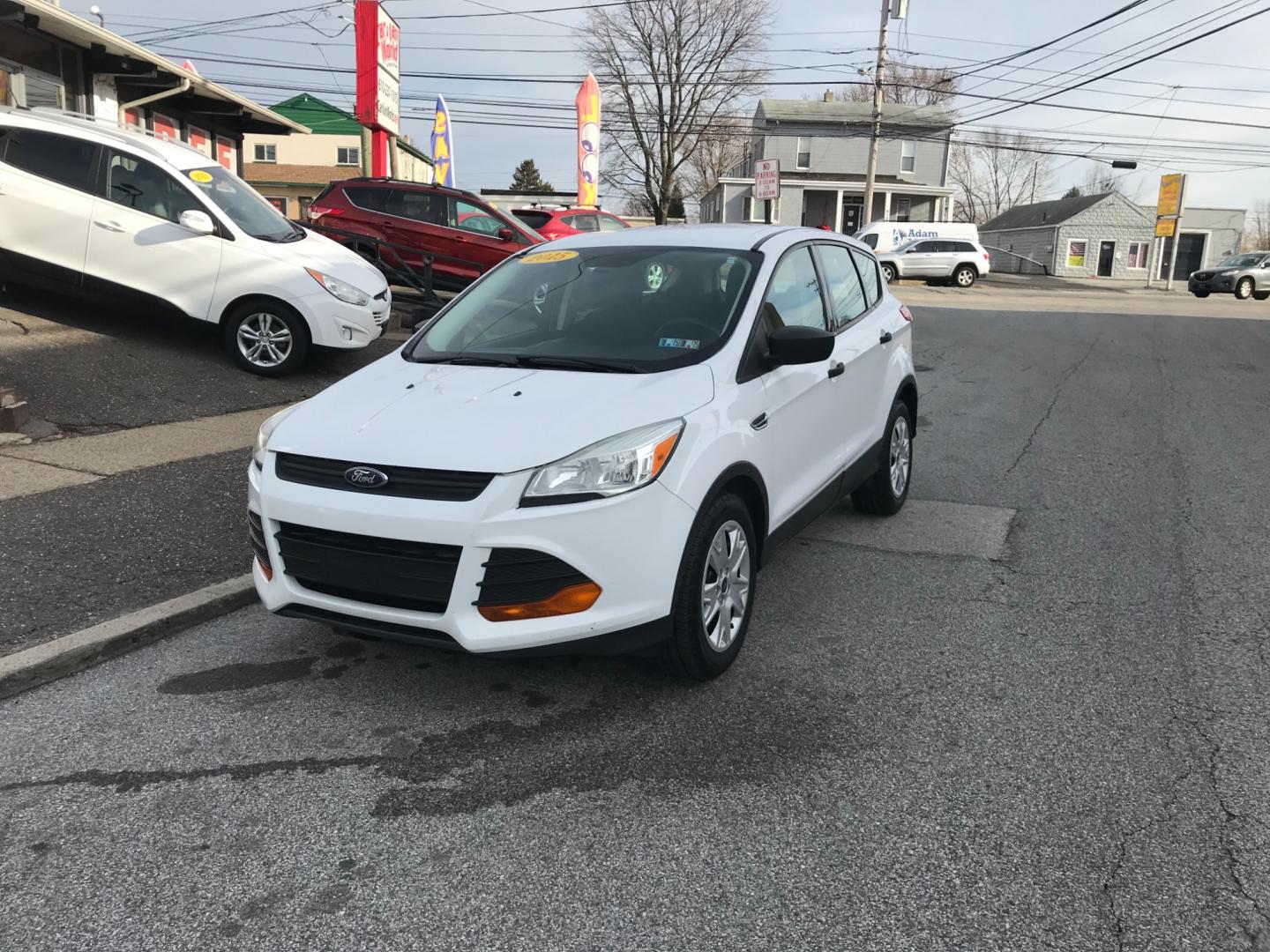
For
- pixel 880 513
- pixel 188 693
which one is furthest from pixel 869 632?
pixel 188 693

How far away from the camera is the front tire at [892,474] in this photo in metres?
6.06

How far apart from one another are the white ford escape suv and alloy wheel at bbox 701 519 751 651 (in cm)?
1

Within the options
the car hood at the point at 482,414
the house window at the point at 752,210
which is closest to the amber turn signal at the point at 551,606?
the car hood at the point at 482,414

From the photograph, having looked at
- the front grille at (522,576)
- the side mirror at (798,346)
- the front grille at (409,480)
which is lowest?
the front grille at (522,576)

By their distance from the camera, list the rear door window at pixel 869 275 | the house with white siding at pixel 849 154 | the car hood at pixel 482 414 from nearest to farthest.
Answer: the car hood at pixel 482 414 < the rear door window at pixel 869 275 < the house with white siding at pixel 849 154

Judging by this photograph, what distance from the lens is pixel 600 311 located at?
4539 mm

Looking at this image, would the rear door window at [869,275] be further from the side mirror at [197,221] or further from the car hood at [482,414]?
the side mirror at [197,221]

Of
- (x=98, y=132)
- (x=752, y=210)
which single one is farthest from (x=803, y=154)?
(x=98, y=132)

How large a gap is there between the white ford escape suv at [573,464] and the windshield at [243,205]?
569 cm

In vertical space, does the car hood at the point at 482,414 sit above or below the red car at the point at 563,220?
below

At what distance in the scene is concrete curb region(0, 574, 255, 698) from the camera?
12.7 ft

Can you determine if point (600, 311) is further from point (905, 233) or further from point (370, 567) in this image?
point (905, 233)

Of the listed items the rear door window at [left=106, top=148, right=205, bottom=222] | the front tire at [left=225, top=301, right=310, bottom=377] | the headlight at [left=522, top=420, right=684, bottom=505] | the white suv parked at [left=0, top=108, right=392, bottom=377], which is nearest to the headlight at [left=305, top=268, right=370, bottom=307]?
the white suv parked at [left=0, top=108, right=392, bottom=377]

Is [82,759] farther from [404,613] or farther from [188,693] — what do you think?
[404,613]
